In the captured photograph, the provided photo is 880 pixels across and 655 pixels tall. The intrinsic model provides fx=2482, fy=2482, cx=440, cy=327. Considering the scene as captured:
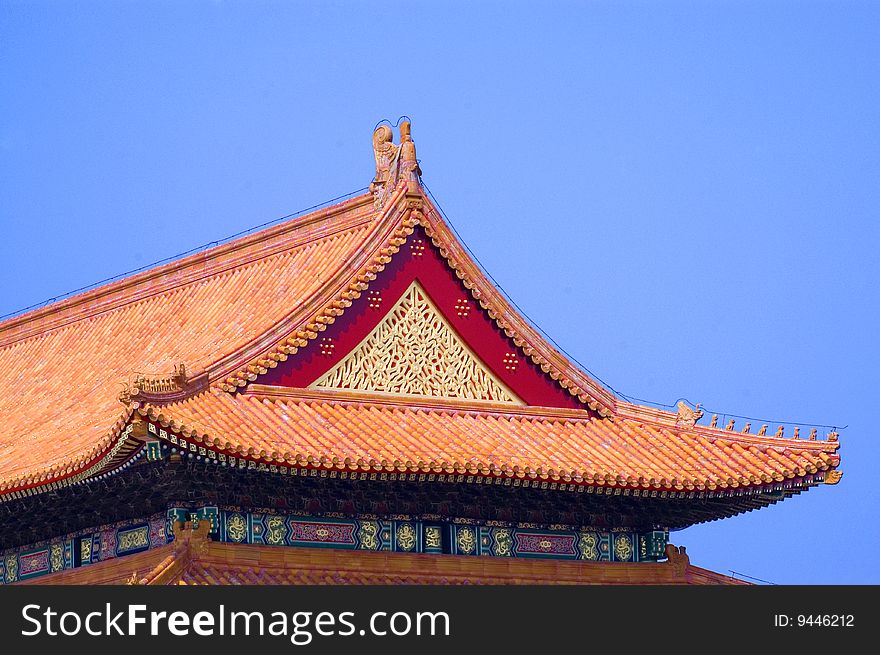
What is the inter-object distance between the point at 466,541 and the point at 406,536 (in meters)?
0.90

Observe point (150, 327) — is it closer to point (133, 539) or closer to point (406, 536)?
point (133, 539)

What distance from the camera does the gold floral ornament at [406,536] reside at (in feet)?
105

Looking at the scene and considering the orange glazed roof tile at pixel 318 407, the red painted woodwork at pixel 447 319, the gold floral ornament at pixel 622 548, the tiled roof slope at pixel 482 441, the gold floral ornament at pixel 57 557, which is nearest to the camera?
the tiled roof slope at pixel 482 441

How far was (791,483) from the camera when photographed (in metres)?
32.5

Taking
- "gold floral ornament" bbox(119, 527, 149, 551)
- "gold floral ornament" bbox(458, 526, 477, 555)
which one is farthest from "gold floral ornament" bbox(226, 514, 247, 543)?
"gold floral ornament" bbox(458, 526, 477, 555)

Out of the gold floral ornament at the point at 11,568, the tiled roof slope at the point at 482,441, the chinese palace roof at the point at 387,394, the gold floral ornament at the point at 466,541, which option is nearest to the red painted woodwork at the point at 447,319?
the chinese palace roof at the point at 387,394

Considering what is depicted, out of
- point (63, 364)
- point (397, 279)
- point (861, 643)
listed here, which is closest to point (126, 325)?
point (63, 364)

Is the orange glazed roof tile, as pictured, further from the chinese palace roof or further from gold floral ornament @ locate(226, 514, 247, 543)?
gold floral ornament @ locate(226, 514, 247, 543)

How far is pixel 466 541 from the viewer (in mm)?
32375

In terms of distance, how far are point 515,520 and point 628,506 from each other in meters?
1.62

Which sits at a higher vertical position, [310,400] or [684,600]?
[310,400]

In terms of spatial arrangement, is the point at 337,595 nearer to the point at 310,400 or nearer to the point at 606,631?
the point at 606,631

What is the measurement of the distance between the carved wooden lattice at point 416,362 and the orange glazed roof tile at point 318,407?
0.80 feet

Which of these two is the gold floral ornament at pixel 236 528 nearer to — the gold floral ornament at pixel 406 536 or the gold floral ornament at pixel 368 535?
the gold floral ornament at pixel 368 535
